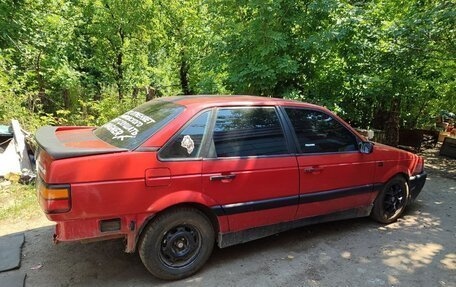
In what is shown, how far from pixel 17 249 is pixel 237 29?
18.4 feet

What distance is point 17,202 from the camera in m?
4.89

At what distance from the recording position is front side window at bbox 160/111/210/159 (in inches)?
120

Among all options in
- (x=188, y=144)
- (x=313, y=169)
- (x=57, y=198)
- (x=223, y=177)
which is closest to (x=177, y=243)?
(x=223, y=177)

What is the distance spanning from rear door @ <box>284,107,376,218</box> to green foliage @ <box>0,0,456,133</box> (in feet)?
8.98

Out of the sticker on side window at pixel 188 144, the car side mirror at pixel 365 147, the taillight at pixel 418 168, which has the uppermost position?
the sticker on side window at pixel 188 144

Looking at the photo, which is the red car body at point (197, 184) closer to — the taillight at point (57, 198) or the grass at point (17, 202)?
the taillight at point (57, 198)

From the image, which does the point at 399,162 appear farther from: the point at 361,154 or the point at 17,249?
the point at 17,249

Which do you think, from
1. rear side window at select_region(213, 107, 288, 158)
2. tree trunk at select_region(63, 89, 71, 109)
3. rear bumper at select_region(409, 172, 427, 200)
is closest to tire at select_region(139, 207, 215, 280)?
rear side window at select_region(213, 107, 288, 158)

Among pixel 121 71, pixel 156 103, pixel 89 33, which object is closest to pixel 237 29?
pixel 156 103

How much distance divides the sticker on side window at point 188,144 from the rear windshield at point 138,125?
0.79ft

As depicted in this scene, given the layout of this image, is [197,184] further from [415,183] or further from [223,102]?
[415,183]

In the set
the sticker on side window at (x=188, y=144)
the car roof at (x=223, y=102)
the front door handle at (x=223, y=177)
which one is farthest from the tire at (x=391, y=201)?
the sticker on side window at (x=188, y=144)

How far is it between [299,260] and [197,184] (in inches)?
57.9

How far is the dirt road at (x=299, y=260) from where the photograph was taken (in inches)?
126
